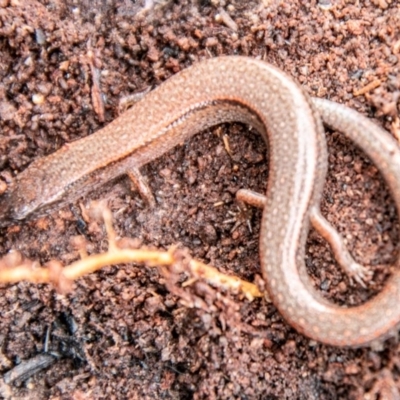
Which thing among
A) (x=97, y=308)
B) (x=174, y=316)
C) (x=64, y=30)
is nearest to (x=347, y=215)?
(x=174, y=316)

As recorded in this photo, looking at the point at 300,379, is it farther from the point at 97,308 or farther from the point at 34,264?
the point at 34,264

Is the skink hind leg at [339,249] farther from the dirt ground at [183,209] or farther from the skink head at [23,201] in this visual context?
the skink head at [23,201]

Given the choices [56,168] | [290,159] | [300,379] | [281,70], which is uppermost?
[281,70]

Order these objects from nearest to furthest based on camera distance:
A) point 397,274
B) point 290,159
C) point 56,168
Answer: point 397,274
point 290,159
point 56,168

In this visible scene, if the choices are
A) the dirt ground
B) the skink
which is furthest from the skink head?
the dirt ground

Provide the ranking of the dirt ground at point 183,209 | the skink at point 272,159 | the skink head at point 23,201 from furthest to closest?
the skink head at point 23,201, the dirt ground at point 183,209, the skink at point 272,159

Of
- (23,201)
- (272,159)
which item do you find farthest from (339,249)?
(23,201)

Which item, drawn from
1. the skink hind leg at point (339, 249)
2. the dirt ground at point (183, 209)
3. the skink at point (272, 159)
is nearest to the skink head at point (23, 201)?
the skink at point (272, 159)
